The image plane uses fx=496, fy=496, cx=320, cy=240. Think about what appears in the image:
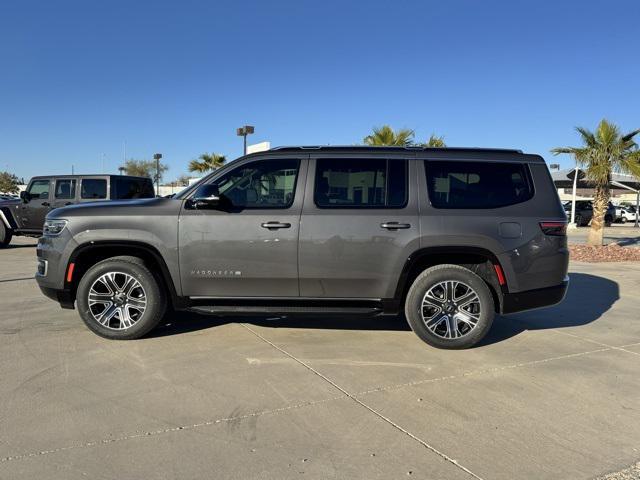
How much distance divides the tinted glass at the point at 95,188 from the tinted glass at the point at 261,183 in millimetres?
8679

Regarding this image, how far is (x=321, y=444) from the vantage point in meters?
3.03

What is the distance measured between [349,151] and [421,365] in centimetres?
216

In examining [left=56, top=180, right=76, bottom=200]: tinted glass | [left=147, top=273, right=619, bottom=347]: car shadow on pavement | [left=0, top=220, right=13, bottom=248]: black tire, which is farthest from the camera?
[left=0, top=220, right=13, bottom=248]: black tire

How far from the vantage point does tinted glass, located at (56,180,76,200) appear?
12680 millimetres

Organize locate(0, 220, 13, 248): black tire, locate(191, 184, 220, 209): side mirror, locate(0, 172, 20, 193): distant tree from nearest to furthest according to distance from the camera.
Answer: locate(191, 184, 220, 209): side mirror, locate(0, 220, 13, 248): black tire, locate(0, 172, 20, 193): distant tree

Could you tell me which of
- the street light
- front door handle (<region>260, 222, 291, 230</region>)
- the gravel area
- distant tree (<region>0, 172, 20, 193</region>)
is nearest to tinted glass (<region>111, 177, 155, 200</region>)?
the street light

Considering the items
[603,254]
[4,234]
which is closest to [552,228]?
[603,254]

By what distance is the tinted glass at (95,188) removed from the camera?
1236cm

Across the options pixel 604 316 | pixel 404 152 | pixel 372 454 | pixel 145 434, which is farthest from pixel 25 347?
pixel 604 316

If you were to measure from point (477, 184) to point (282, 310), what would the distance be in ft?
7.47

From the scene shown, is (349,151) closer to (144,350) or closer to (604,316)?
(144,350)

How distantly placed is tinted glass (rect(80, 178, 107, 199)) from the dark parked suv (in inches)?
312

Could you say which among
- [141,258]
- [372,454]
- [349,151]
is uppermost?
[349,151]

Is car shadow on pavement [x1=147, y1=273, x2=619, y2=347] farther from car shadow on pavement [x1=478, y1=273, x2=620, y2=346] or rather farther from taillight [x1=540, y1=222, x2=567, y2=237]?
taillight [x1=540, y1=222, x2=567, y2=237]
